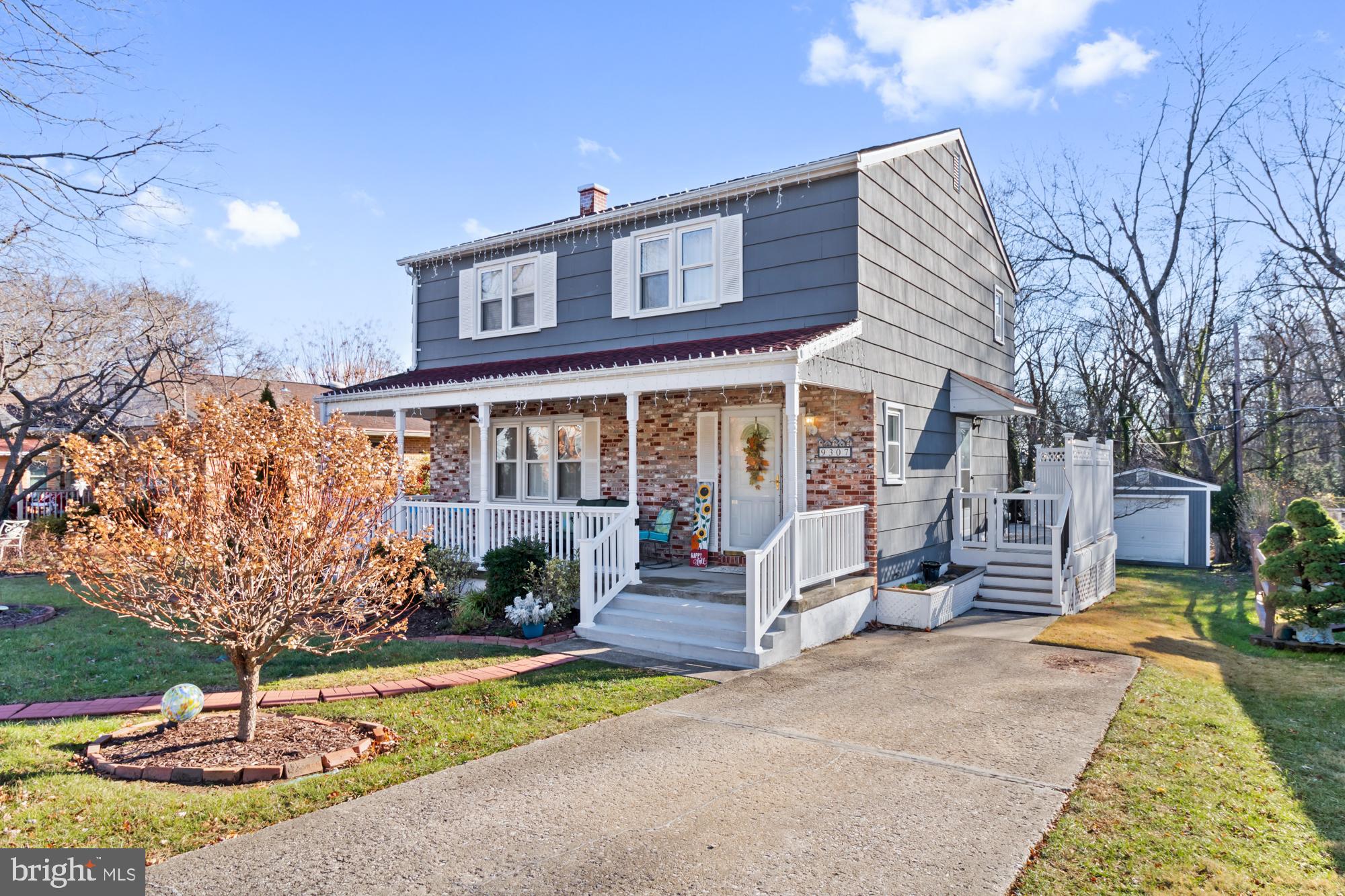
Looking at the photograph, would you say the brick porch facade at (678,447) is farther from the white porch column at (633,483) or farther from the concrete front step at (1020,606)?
the concrete front step at (1020,606)

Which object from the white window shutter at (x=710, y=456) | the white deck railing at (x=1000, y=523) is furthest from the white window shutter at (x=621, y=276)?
the white deck railing at (x=1000, y=523)

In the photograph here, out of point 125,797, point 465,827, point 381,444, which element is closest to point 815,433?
point 381,444

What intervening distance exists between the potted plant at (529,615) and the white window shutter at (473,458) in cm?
526

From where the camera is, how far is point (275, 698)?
21.0 ft

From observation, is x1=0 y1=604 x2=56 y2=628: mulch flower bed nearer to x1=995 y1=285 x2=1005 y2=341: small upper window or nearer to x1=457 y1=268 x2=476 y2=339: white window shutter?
x1=457 y1=268 x2=476 y2=339: white window shutter

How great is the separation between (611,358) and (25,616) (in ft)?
27.0

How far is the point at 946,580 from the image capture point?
37.9ft

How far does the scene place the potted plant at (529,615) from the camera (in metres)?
9.10

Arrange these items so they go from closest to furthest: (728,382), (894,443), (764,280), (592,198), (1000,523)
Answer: (728,382) < (764,280) < (894,443) < (1000,523) < (592,198)

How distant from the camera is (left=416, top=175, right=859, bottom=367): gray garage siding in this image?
10.1 m

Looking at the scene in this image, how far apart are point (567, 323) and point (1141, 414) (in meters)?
20.4

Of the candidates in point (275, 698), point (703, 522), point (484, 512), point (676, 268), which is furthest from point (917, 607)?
point (275, 698)

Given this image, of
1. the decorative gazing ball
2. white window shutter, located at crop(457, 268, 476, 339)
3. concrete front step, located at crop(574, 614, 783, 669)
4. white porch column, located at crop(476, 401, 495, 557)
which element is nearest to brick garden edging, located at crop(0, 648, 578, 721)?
the decorative gazing ball

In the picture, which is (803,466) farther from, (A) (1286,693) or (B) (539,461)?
(A) (1286,693)
